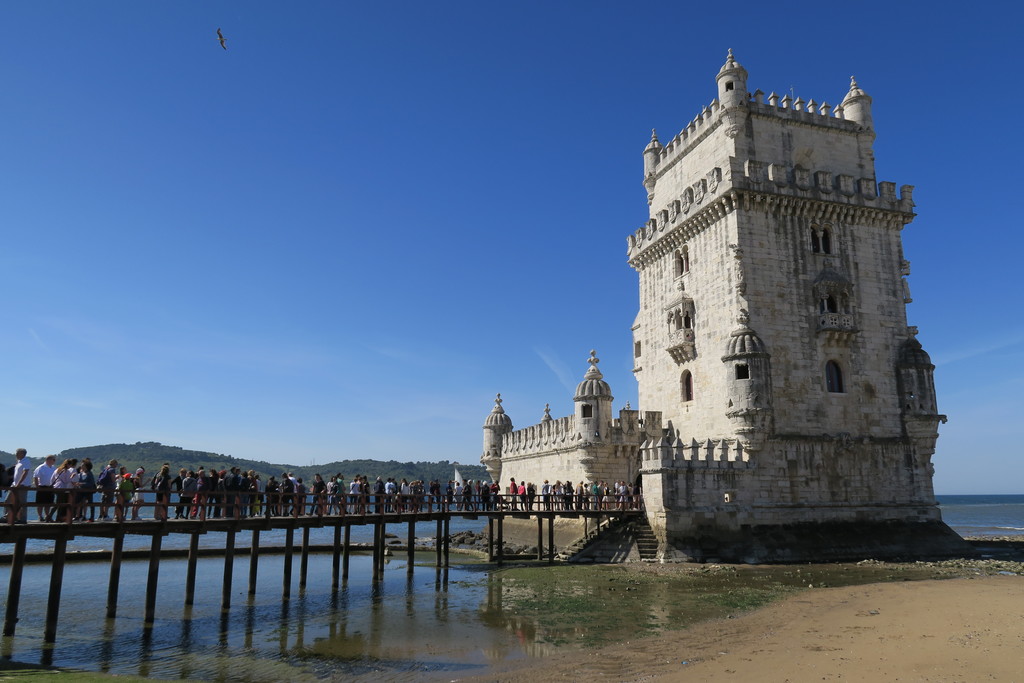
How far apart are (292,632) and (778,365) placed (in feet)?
67.5

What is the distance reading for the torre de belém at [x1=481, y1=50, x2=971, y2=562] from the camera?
2778 centimetres

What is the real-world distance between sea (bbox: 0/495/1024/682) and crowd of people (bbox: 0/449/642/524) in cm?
268

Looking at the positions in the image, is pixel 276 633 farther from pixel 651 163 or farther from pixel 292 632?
pixel 651 163

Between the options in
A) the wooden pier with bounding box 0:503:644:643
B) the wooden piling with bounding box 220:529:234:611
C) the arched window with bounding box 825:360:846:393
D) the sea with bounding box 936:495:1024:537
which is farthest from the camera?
the sea with bounding box 936:495:1024:537

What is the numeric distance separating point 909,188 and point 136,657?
112 feet

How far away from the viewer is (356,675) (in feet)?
43.7

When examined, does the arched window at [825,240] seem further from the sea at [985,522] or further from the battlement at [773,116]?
the sea at [985,522]

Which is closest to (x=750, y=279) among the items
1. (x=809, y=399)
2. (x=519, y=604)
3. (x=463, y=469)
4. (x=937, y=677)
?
(x=809, y=399)

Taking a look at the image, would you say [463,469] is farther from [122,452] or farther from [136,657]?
[136,657]

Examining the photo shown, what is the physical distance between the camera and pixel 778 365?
94.6ft

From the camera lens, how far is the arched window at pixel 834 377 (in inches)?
1177

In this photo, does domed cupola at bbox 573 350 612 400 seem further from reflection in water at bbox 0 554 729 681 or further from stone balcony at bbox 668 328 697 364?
reflection in water at bbox 0 554 729 681

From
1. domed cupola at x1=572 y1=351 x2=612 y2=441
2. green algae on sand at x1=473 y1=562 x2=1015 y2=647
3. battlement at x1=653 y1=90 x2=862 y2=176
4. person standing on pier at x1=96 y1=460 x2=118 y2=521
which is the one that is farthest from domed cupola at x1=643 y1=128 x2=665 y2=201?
person standing on pier at x1=96 y1=460 x2=118 y2=521

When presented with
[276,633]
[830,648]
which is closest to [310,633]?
[276,633]
